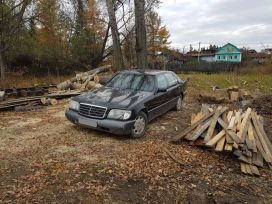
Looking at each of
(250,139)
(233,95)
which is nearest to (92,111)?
(250,139)

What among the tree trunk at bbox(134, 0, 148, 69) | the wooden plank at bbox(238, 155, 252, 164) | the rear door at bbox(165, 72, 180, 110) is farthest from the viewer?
the tree trunk at bbox(134, 0, 148, 69)

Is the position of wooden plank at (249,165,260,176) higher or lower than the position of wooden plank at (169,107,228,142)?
lower

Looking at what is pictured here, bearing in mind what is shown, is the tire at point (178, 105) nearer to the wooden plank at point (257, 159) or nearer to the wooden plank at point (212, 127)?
the wooden plank at point (212, 127)

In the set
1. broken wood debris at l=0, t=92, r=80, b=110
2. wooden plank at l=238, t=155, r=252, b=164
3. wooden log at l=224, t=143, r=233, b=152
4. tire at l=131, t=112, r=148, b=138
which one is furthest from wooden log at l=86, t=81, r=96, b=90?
wooden plank at l=238, t=155, r=252, b=164

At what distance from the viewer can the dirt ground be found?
15.2 ft

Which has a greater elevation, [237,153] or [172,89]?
[172,89]

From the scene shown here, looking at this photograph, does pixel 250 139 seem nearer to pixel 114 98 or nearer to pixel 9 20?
pixel 114 98

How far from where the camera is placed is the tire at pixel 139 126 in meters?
7.24

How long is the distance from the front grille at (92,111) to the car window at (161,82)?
7.15 ft

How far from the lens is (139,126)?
7.37m

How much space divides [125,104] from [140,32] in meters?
9.03

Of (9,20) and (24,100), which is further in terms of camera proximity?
(9,20)

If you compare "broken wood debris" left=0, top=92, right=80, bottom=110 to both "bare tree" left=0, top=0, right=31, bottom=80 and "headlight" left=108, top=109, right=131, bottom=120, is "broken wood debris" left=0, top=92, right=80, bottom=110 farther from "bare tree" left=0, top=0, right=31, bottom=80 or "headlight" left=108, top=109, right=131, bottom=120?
"bare tree" left=0, top=0, right=31, bottom=80

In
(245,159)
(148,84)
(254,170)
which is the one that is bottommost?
(254,170)
